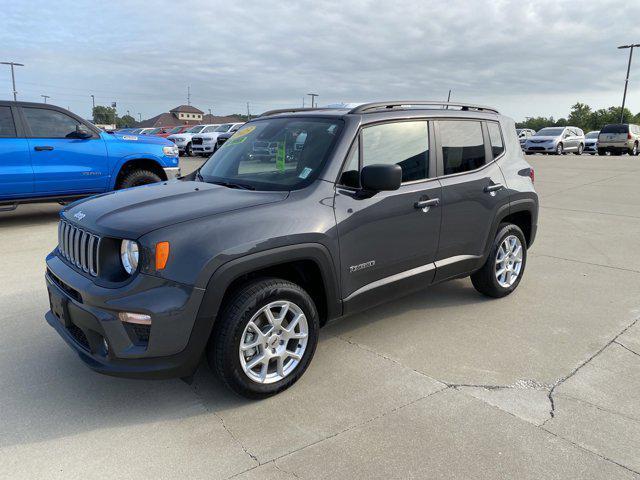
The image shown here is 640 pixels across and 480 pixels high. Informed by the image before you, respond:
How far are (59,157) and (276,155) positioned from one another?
5501 millimetres

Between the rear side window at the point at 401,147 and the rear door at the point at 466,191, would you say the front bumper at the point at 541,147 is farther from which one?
the rear side window at the point at 401,147

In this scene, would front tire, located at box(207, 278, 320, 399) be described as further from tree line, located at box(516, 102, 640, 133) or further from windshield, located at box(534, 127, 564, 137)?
tree line, located at box(516, 102, 640, 133)

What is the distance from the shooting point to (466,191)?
4211 mm

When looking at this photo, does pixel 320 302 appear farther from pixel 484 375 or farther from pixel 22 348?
pixel 22 348

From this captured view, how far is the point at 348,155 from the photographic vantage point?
3486mm

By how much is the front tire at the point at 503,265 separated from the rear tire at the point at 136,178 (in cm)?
605

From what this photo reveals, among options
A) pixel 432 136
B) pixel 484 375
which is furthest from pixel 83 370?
pixel 432 136

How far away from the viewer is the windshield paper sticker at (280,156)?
363 cm

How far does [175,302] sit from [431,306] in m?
2.69

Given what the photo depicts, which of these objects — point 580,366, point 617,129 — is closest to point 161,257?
point 580,366

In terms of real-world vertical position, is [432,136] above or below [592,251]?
above

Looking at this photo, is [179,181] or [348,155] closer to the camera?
[348,155]

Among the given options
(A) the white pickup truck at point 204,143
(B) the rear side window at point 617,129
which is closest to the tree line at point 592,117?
(B) the rear side window at point 617,129

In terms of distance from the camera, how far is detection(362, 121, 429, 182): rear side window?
3625mm
